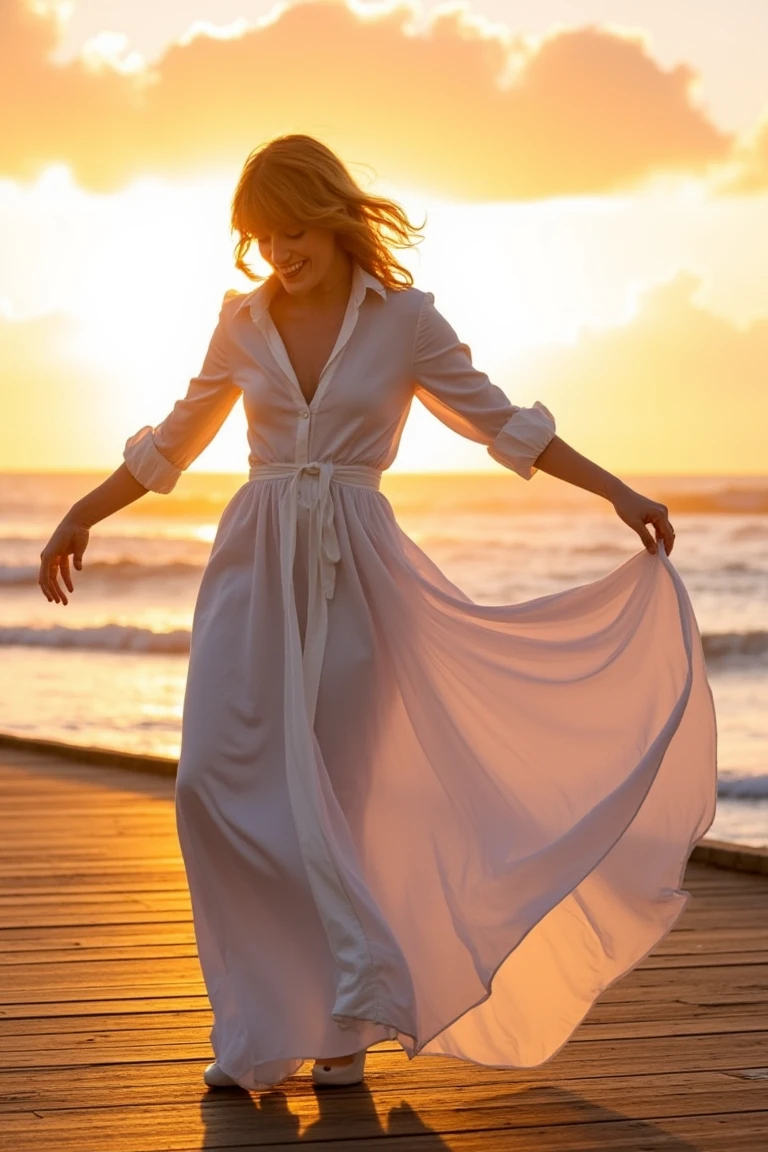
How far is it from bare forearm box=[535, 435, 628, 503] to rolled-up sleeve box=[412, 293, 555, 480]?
2 cm

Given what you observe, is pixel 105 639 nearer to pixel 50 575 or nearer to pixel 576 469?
pixel 50 575

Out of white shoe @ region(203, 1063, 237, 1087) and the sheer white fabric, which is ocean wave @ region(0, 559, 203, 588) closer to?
the sheer white fabric

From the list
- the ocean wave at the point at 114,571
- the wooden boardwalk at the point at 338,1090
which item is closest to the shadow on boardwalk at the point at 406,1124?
the wooden boardwalk at the point at 338,1090

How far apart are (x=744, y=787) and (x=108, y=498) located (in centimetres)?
458

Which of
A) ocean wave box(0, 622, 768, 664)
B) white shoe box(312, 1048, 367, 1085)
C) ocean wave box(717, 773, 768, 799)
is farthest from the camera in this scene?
ocean wave box(0, 622, 768, 664)

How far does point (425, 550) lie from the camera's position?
32.1 meters

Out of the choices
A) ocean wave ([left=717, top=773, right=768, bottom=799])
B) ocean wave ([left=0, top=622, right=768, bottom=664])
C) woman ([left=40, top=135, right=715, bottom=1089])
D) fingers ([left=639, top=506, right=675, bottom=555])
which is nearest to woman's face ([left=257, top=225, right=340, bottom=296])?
woman ([left=40, top=135, right=715, bottom=1089])

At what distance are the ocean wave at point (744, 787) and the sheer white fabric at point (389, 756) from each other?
4054mm

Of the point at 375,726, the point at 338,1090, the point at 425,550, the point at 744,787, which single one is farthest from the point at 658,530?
the point at 425,550

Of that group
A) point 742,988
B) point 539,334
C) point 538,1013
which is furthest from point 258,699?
point 539,334

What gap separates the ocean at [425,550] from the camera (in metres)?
9.96

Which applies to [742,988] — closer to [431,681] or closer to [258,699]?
[431,681]

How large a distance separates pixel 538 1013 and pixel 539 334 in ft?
92.3

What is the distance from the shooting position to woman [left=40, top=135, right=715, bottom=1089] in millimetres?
2891
